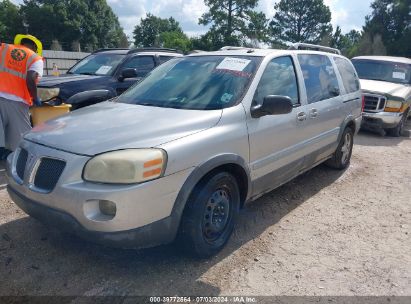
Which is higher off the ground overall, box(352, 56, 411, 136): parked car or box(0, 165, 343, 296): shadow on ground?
box(352, 56, 411, 136): parked car

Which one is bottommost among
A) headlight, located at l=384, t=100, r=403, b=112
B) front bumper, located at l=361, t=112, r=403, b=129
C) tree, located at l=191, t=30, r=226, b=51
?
front bumper, located at l=361, t=112, r=403, b=129

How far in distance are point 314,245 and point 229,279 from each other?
106 centimetres

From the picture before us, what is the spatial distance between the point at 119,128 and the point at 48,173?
62cm

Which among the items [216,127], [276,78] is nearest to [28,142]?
[216,127]

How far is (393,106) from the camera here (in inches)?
331

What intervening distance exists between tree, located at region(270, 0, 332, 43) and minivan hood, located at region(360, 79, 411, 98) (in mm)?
56795

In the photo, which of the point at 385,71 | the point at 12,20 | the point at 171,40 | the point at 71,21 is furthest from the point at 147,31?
the point at 385,71

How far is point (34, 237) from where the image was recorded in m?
3.49

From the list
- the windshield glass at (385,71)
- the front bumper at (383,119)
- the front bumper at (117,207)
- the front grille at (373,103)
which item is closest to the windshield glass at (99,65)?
the front bumper at (117,207)

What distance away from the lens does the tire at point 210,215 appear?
2943 mm

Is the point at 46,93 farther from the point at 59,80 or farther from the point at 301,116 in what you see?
the point at 301,116

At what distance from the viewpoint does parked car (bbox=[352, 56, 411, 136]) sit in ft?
27.8

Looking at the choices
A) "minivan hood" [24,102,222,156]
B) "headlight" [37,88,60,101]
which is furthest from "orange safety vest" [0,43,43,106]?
"minivan hood" [24,102,222,156]

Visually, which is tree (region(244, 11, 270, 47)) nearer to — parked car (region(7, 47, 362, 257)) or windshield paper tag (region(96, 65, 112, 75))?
windshield paper tag (region(96, 65, 112, 75))
